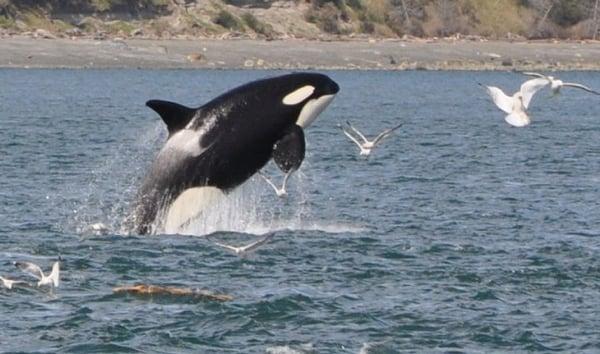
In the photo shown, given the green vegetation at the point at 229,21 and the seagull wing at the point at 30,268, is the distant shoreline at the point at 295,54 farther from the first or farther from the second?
the seagull wing at the point at 30,268

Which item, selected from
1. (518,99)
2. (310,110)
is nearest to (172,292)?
(310,110)

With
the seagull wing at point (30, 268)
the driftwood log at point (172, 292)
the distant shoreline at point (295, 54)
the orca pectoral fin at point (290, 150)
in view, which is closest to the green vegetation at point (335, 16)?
the distant shoreline at point (295, 54)

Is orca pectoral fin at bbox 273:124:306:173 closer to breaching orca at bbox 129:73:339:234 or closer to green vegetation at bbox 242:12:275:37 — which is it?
breaching orca at bbox 129:73:339:234

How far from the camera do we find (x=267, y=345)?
17.3m

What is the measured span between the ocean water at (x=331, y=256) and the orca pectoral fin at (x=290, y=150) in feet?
4.12

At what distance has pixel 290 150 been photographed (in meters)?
22.3

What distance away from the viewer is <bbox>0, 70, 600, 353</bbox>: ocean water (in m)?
17.9

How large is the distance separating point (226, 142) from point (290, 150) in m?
0.89

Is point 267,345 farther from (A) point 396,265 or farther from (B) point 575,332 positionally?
(A) point 396,265

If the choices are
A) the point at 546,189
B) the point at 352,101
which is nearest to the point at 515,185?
the point at 546,189

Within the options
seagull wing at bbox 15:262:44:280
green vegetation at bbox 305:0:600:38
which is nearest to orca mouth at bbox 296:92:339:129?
seagull wing at bbox 15:262:44:280

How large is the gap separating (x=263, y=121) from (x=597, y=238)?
5.90m

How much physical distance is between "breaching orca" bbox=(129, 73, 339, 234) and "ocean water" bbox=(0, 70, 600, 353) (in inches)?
32.5

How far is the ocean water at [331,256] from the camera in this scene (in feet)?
A: 58.7
